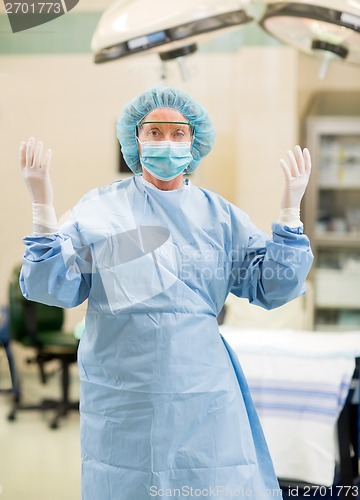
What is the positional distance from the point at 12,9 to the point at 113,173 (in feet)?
1.72

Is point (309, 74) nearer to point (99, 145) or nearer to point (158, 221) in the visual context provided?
point (99, 145)

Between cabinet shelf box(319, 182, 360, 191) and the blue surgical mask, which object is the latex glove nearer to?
the blue surgical mask

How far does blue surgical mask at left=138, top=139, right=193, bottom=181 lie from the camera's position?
1.35 metres

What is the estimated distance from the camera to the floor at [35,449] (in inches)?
81.7

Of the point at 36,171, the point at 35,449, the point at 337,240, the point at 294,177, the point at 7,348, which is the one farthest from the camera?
the point at 337,240

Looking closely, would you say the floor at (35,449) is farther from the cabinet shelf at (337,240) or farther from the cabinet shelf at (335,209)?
the cabinet shelf at (337,240)

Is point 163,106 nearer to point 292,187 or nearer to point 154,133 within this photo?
point 154,133

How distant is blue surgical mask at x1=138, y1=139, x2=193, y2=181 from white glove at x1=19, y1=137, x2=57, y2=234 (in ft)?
0.74

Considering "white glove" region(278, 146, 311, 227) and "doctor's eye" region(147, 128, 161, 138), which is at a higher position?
"doctor's eye" region(147, 128, 161, 138)

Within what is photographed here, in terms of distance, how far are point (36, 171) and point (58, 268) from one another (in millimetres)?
183

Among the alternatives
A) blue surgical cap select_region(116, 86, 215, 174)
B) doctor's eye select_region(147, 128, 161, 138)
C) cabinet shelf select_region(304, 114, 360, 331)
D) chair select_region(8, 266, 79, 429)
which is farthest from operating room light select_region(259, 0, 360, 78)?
cabinet shelf select_region(304, 114, 360, 331)

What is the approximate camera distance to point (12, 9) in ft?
4.94

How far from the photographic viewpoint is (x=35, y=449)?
2.33 metres

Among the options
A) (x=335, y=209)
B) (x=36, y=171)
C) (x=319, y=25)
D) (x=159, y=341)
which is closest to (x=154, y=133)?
(x=36, y=171)
